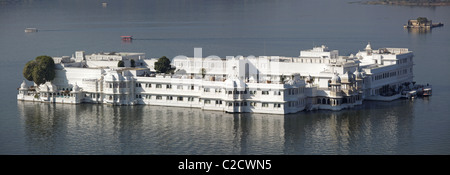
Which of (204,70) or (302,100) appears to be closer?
(302,100)

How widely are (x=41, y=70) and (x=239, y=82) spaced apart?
16.9 meters

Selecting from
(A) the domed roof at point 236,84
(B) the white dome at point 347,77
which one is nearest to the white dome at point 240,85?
(A) the domed roof at point 236,84

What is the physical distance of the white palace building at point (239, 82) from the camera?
5497 centimetres

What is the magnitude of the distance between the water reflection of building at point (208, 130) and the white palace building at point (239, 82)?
1086 millimetres

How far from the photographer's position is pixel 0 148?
46.3 m

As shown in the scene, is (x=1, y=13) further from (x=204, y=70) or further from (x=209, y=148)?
(x=209, y=148)

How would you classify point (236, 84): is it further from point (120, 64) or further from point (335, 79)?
point (120, 64)

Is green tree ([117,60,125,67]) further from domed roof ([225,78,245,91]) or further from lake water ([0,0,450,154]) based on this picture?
domed roof ([225,78,245,91])

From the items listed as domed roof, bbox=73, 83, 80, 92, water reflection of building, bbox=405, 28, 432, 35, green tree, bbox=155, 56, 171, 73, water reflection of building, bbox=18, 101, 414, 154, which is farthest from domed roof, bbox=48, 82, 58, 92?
water reflection of building, bbox=405, 28, 432, 35

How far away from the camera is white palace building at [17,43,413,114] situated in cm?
5497

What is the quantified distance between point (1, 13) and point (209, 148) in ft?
506

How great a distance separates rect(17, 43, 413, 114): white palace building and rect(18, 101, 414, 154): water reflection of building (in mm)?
1086

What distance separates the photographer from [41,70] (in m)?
61.9

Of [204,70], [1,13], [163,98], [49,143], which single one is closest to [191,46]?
[204,70]
